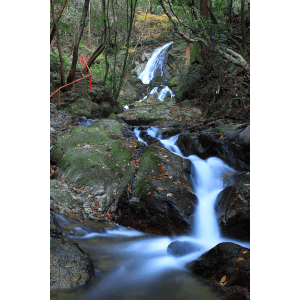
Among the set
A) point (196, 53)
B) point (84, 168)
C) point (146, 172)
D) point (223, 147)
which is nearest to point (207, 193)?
point (146, 172)

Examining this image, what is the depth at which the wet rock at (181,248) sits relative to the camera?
3.44 meters

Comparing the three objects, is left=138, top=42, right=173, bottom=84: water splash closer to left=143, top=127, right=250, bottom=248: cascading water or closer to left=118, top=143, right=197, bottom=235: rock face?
left=143, top=127, right=250, bottom=248: cascading water

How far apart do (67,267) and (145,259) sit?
53.3 inches

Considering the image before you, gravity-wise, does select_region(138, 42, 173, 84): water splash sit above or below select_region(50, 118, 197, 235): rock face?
above

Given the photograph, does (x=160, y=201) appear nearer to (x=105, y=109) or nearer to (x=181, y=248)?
(x=181, y=248)

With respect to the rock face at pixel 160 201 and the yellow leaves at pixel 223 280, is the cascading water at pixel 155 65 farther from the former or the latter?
the yellow leaves at pixel 223 280

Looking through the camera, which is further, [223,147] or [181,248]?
[223,147]

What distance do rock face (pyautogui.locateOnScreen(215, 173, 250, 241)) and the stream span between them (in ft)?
0.44

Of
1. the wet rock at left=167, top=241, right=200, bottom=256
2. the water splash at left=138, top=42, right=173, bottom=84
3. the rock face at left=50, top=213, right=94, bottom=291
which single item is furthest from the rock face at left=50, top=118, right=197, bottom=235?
the water splash at left=138, top=42, right=173, bottom=84

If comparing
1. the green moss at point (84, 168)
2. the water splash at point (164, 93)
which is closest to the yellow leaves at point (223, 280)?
the green moss at point (84, 168)

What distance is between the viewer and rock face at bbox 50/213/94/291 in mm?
2385

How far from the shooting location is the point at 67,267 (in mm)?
2492

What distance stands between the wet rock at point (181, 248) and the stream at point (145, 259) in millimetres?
71
